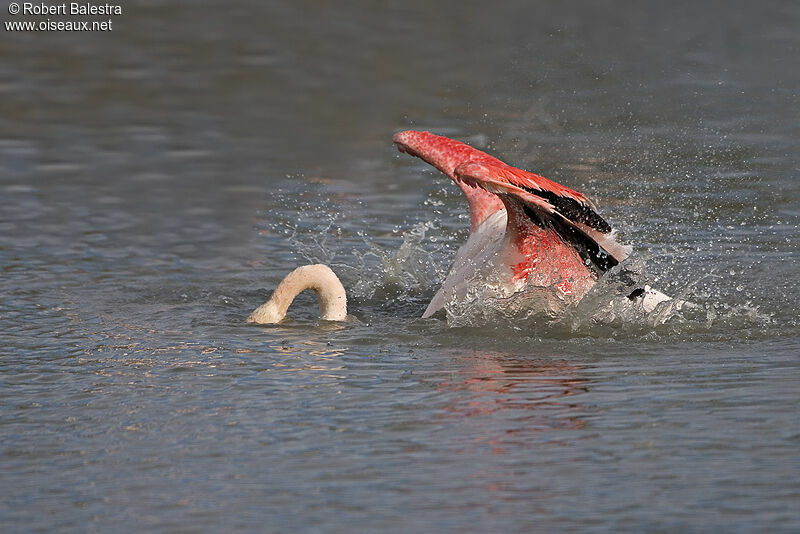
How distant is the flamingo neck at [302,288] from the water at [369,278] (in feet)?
0.34

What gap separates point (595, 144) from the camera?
11.8 m

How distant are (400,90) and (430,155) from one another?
5.13 meters

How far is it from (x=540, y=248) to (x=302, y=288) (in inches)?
47.8

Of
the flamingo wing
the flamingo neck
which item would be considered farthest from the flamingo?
the flamingo neck

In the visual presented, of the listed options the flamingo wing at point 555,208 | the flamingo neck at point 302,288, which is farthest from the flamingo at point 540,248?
the flamingo neck at point 302,288

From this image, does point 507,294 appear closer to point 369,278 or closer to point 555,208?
point 555,208

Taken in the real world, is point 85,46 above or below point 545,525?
above

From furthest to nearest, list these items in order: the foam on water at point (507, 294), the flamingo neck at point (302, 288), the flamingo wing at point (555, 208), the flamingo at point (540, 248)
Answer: the flamingo neck at point (302, 288) < the foam on water at point (507, 294) < the flamingo at point (540, 248) < the flamingo wing at point (555, 208)

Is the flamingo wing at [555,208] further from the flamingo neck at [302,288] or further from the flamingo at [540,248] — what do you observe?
the flamingo neck at [302,288]

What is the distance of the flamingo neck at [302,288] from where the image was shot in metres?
7.37

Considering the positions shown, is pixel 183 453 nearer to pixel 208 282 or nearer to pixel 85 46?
pixel 208 282

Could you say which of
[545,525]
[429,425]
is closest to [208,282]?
[429,425]

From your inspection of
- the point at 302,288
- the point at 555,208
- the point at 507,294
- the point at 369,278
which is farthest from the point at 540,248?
the point at 369,278

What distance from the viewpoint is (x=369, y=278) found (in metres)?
8.76
